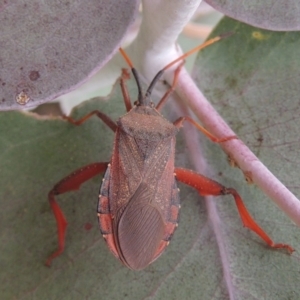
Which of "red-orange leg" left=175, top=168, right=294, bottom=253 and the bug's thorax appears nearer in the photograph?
"red-orange leg" left=175, top=168, right=294, bottom=253

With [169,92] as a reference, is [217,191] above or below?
below

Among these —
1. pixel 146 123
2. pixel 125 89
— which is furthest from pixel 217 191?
pixel 125 89

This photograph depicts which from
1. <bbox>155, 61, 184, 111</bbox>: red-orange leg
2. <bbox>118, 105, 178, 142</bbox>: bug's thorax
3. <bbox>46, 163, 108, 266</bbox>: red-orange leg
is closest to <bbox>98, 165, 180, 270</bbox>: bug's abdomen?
<bbox>46, 163, 108, 266</bbox>: red-orange leg

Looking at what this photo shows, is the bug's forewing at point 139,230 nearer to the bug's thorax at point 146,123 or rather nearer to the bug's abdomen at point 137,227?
the bug's abdomen at point 137,227

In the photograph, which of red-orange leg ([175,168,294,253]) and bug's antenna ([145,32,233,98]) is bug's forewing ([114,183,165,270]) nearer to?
red-orange leg ([175,168,294,253])

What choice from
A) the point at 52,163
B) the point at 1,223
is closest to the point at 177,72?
the point at 52,163

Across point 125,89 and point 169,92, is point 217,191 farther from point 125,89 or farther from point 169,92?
point 125,89

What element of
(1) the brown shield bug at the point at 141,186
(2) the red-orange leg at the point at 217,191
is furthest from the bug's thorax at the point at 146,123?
(2) the red-orange leg at the point at 217,191
